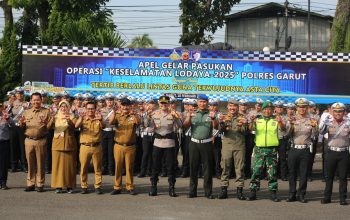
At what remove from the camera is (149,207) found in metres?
11.0

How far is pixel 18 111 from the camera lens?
15.2 meters

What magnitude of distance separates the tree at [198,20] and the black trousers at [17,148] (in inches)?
→ 724

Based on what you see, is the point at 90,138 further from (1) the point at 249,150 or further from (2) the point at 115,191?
(1) the point at 249,150

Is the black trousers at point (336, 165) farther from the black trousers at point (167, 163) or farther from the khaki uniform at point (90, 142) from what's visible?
the khaki uniform at point (90, 142)

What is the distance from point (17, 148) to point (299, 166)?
689cm

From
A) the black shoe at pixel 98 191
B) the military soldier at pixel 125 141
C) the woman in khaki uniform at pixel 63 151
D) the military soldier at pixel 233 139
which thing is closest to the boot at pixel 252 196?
the military soldier at pixel 233 139

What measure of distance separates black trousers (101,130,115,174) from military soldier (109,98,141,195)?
255 cm

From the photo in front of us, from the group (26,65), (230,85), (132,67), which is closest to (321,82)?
(230,85)

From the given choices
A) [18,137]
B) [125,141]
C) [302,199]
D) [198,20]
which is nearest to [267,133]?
[302,199]

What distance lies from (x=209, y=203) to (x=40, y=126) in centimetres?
354

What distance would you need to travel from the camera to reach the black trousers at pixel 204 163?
12281mm

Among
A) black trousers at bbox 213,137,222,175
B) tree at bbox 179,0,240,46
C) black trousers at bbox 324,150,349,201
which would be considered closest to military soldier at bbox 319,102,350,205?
black trousers at bbox 324,150,349,201

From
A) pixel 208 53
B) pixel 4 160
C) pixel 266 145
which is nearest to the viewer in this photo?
pixel 266 145

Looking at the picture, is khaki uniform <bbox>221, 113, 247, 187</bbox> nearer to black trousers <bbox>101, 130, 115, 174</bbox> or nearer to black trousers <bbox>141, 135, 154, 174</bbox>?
black trousers <bbox>141, 135, 154, 174</bbox>
